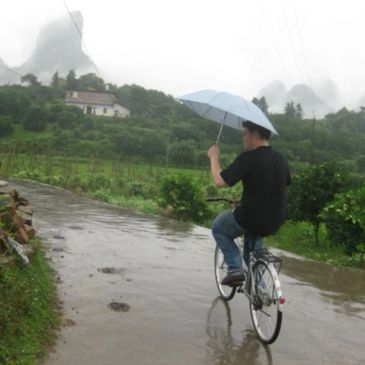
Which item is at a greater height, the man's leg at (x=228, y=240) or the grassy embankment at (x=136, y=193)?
→ the man's leg at (x=228, y=240)

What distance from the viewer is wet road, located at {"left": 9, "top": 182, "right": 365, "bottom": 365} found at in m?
4.02

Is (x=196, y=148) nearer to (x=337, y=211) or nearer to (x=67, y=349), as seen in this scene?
(x=337, y=211)

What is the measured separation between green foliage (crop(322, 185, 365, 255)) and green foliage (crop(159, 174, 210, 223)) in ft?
12.9

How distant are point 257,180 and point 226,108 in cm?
76

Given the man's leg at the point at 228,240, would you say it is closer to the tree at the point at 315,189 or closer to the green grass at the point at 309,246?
the green grass at the point at 309,246

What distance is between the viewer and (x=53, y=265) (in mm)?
6461

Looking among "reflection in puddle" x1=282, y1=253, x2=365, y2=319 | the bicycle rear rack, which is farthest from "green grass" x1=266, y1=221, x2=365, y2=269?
the bicycle rear rack

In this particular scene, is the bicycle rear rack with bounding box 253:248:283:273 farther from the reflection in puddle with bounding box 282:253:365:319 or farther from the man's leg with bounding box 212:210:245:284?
the reflection in puddle with bounding box 282:253:365:319

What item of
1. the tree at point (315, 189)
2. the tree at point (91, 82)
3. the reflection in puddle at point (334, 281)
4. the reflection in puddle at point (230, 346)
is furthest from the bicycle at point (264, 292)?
the tree at point (91, 82)

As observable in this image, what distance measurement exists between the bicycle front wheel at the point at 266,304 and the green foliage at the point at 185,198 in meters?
8.89

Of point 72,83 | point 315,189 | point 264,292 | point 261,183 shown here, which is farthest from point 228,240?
point 72,83

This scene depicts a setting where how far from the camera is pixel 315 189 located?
1234cm

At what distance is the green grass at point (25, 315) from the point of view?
3.54m

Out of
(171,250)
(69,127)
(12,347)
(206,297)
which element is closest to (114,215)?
(171,250)
